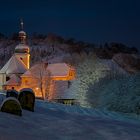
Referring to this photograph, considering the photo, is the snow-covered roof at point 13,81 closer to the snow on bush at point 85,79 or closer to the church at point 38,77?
the church at point 38,77

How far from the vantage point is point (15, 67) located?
5459 centimetres

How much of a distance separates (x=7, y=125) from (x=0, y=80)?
4600cm

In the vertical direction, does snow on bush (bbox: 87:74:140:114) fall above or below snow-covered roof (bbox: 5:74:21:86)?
below

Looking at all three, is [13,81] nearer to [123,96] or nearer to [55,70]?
[55,70]

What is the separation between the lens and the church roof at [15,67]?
54.2m

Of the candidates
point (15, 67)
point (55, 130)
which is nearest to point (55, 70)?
point (15, 67)

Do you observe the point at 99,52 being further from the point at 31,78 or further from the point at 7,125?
the point at 7,125

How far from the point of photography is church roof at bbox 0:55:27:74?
5424 centimetres

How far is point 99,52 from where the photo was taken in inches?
3939

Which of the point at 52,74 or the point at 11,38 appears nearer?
the point at 52,74

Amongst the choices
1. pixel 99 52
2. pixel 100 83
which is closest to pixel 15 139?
pixel 100 83

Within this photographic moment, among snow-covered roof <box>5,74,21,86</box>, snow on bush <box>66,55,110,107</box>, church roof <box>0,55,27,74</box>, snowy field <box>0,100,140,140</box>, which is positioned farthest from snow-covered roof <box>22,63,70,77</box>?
snowy field <box>0,100,140,140</box>

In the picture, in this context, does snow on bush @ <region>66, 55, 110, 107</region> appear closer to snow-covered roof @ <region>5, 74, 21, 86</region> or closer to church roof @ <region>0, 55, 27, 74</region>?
snow-covered roof @ <region>5, 74, 21, 86</region>

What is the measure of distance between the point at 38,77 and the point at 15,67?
5.41 meters
